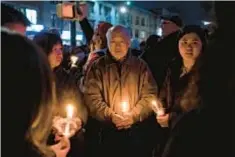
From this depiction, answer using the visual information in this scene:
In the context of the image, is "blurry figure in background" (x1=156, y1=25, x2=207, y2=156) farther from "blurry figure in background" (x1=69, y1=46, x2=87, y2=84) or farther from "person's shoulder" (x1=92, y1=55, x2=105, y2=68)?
"blurry figure in background" (x1=69, y1=46, x2=87, y2=84)

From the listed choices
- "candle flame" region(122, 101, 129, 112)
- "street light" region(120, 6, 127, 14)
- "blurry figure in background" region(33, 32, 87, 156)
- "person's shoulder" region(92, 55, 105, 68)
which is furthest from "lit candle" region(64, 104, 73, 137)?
"street light" region(120, 6, 127, 14)

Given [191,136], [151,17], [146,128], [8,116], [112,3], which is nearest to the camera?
[8,116]

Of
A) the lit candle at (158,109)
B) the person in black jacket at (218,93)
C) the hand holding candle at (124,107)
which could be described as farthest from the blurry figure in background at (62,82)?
the person in black jacket at (218,93)

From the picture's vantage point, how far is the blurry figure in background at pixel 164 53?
6.52 metres

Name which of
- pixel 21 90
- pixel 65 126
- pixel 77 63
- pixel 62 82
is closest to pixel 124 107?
pixel 62 82

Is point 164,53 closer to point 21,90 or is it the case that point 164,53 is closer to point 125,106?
point 125,106

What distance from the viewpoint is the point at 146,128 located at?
639 centimetres

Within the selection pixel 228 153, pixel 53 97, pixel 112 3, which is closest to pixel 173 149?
pixel 228 153

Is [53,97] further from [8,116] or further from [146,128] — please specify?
[146,128]

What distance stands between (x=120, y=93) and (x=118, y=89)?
0.05 meters

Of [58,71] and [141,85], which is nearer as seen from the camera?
[58,71]

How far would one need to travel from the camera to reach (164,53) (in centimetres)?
666

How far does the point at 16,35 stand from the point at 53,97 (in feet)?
0.85

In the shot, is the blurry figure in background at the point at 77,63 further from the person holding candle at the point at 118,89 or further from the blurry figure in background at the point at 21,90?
the blurry figure in background at the point at 21,90
